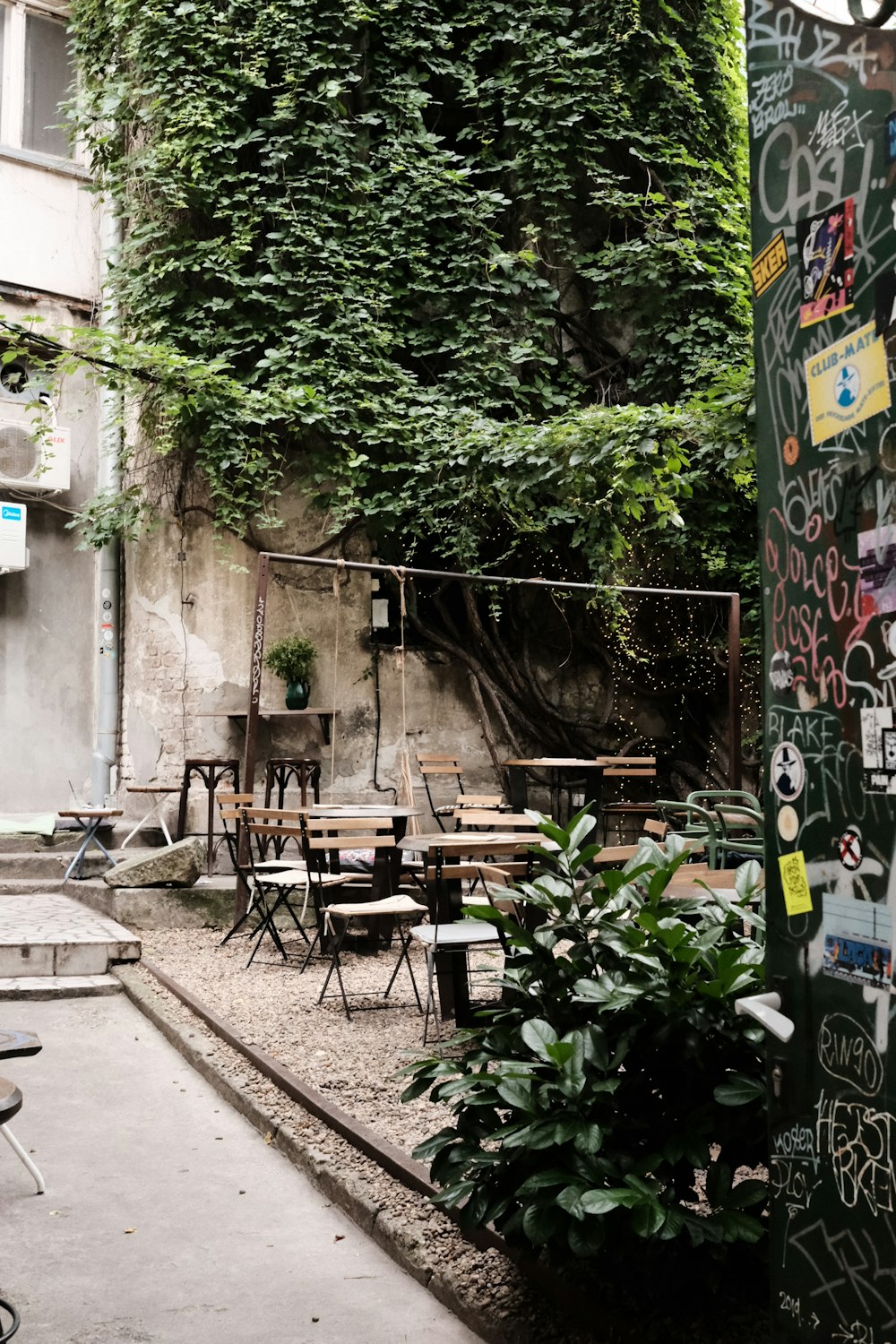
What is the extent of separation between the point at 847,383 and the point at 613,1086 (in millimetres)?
1446

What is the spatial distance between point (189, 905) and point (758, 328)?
7488 millimetres

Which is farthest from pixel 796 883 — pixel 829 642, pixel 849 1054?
pixel 829 642

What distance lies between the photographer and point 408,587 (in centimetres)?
1230

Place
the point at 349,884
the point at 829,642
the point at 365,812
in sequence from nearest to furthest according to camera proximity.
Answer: the point at 829,642 → the point at 349,884 → the point at 365,812

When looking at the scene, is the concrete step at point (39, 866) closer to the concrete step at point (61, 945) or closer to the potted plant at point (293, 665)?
the concrete step at point (61, 945)

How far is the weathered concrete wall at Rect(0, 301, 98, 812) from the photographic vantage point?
11.8 metres

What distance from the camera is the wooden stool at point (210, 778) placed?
1058cm

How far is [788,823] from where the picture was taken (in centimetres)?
217

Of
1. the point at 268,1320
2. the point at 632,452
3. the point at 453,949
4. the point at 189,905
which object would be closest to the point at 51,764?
the point at 189,905

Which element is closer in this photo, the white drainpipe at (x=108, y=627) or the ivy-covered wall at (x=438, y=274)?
the ivy-covered wall at (x=438, y=274)

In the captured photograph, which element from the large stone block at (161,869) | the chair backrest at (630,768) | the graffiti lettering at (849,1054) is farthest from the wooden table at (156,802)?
the graffiti lettering at (849,1054)

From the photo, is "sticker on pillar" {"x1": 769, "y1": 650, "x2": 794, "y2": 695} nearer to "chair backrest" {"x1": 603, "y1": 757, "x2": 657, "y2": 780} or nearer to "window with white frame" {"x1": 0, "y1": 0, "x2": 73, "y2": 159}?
"chair backrest" {"x1": 603, "y1": 757, "x2": 657, "y2": 780}

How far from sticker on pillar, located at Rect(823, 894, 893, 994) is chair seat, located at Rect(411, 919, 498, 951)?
3581mm

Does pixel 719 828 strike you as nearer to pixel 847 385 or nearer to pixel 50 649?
A: pixel 847 385
